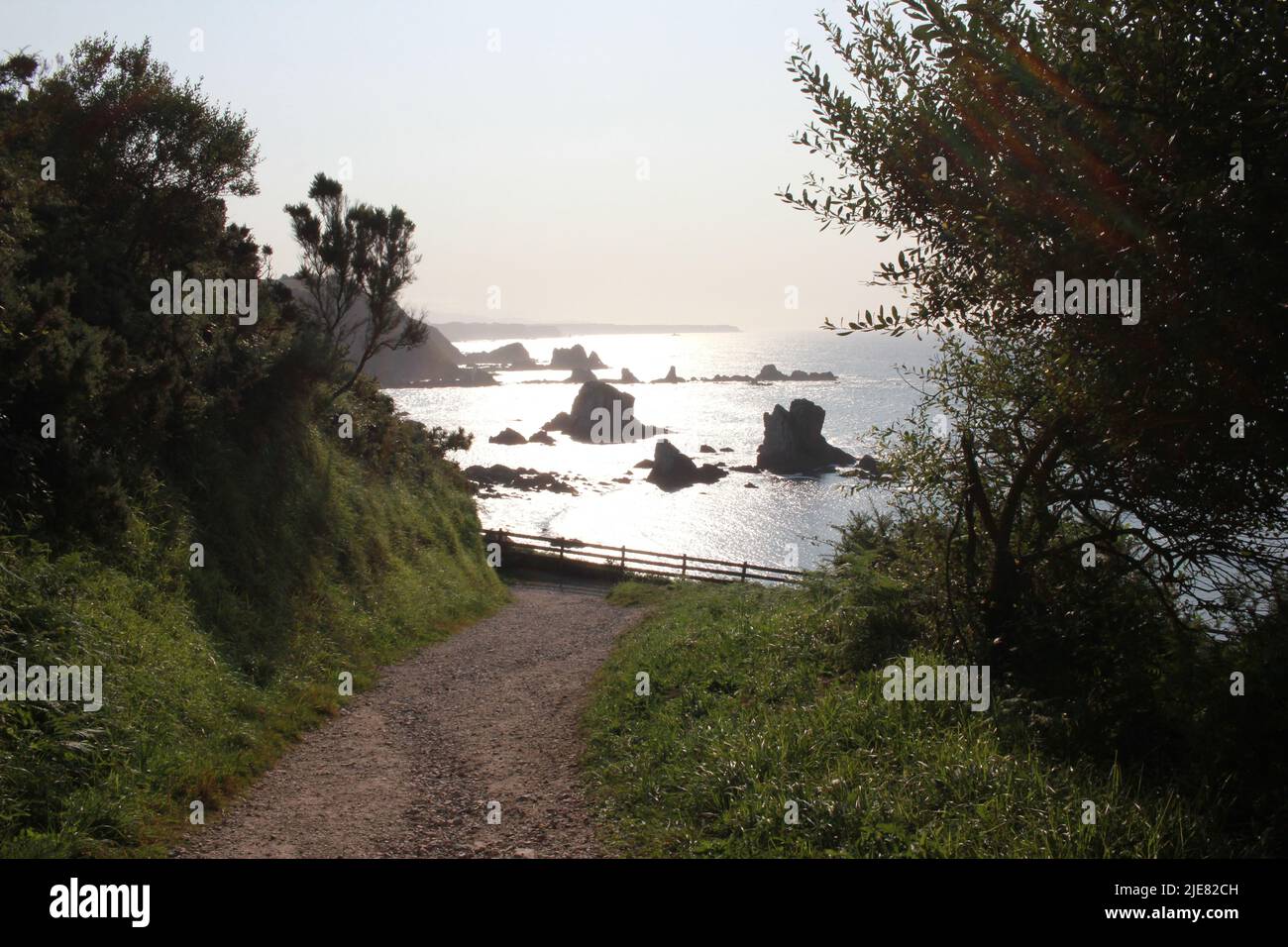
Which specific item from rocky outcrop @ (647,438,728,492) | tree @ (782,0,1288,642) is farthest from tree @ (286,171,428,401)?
rocky outcrop @ (647,438,728,492)

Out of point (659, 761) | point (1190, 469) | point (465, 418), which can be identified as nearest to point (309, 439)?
point (659, 761)

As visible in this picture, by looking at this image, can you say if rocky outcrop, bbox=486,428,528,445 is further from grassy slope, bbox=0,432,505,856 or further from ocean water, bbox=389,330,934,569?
grassy slope, bbox=0,432,505,856

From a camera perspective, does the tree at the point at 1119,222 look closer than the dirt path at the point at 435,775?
Yes

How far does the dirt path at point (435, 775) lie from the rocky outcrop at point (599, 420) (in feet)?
305

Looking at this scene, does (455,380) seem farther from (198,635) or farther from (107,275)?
(198,635)

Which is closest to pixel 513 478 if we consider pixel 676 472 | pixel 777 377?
pixel 676 472

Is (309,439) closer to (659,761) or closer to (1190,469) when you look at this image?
(659,761)

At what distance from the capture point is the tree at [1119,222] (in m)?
4.52

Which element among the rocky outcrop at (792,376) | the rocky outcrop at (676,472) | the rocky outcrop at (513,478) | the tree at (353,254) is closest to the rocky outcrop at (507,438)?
the rocky outcrop at (513,478)

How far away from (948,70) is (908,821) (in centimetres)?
535

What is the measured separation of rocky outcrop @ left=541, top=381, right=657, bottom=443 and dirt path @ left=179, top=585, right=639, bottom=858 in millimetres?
92914

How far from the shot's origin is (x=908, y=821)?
226 inches

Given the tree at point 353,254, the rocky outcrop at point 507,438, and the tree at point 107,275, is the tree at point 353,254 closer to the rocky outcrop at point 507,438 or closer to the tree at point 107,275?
the tree at point 107,275

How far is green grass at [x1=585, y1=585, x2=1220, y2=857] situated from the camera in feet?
17.4
